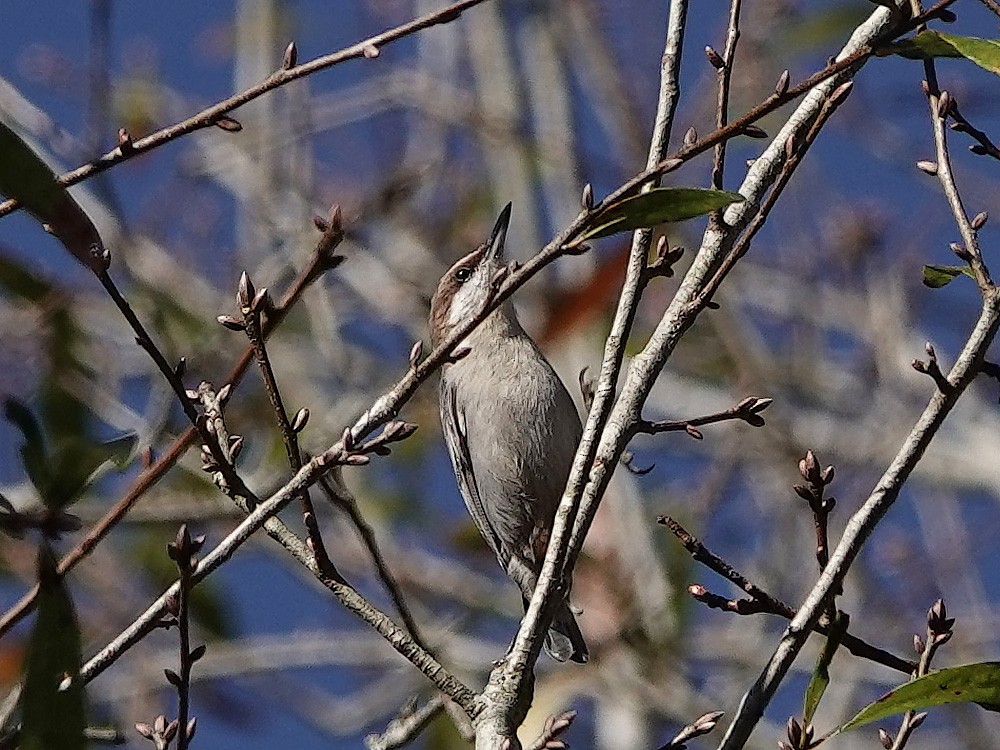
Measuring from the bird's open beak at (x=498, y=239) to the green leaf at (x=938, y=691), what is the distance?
3170mm

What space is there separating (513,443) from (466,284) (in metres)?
0.96

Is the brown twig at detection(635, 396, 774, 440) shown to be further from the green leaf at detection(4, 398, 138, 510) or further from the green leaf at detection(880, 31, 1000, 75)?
the green leaf at detection(4, 398, 138, 510)

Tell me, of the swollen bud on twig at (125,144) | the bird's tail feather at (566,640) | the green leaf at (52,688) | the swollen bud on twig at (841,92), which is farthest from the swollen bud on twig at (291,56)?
the bird's tail feather at (566,640)

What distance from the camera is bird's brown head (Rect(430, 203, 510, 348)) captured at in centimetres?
557

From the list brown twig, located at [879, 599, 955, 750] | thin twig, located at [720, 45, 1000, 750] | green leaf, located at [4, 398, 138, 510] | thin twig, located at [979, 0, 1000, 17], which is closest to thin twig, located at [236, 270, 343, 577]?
green leaf, located at [4, 398, 138, 510]

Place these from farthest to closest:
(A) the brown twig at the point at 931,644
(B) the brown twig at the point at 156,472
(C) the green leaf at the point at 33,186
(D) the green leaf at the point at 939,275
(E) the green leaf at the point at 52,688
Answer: (D) the green leaf at the point at 939,275 < (A) the brown twig at the point at 931,644 < (B) the brown twig at the point at 156,472 < (C) the green leaf at the point at 33,186 < (E) the green leaf at the point at 52,688

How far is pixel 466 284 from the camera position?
5.71 m

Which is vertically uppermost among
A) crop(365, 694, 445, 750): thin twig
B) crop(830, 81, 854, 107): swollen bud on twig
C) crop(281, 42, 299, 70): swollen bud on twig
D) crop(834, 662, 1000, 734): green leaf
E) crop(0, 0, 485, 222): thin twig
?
crop(281, 42, 299, 70): swollen bud on twig

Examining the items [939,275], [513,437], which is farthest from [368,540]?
[513,437]

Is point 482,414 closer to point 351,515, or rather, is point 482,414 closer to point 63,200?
point 351,515

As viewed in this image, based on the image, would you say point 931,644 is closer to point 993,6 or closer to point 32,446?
point 993,6

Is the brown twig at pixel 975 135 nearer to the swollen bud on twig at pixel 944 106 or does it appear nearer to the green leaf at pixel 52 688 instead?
the swollen bud on twig at pixel 944 106

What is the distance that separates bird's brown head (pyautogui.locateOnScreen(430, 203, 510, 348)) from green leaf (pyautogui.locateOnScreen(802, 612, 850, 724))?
3026 mm

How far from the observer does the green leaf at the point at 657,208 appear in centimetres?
241
